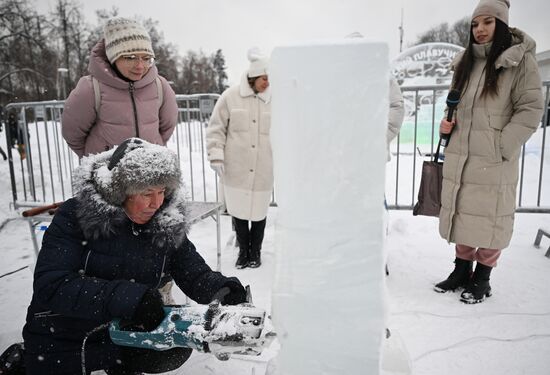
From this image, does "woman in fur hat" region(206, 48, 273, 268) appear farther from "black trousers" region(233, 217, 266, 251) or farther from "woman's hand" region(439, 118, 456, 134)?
"woman's hand" region(439, 118, 456, 134)

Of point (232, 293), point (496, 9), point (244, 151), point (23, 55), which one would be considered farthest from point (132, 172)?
point (23, 55)

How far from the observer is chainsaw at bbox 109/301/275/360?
1.28 m

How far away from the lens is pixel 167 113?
2984 millimetres

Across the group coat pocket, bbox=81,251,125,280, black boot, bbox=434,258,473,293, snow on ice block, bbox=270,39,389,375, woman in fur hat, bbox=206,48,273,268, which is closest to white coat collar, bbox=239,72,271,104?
woman in fur hat, bbox=206,48,273,268

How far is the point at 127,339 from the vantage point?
1594 mm

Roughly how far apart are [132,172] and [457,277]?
8.89 ft

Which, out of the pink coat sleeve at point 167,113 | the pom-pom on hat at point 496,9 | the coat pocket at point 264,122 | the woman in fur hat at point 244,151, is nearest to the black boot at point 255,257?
the woman in fur hat at point 244,151

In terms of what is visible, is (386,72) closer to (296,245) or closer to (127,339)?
(296,245)

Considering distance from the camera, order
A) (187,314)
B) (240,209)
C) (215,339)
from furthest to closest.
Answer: (240,209)
(187,314)
(215,339)

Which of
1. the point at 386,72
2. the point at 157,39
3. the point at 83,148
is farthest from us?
the point at 157,39

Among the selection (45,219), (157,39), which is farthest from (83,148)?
(157,39)

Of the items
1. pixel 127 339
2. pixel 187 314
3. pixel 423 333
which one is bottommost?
pixel 423 333

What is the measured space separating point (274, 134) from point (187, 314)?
1037 mm

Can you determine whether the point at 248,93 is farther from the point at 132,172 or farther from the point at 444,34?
the point at 444,34
